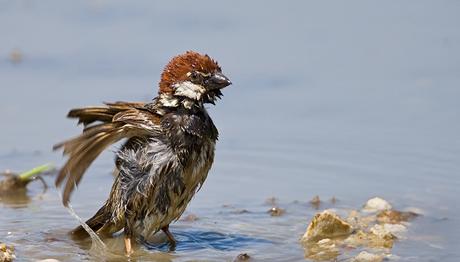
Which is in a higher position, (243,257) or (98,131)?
(98,131)

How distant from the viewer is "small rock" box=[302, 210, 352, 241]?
7.35 meters

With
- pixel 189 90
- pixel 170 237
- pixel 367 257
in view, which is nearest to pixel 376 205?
pixel 367 257

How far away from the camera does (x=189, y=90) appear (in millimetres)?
7289

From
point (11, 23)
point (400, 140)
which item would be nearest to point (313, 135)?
point (400, 140)

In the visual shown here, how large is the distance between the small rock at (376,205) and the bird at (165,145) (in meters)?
1.34

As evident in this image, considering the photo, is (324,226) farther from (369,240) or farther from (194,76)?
(194,76)

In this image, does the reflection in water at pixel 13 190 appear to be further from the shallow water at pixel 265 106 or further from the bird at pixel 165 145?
the bird at pixel 165 145

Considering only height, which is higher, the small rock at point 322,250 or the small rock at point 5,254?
the small rock at point 322,250

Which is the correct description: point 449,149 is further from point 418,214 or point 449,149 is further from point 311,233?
point 311,233

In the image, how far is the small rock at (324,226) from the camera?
7.35 metres

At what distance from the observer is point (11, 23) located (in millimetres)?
11523

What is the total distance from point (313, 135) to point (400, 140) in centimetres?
69

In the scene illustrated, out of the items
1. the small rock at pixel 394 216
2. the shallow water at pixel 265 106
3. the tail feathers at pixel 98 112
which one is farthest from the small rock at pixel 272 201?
the tail feathers at pixel 98 112

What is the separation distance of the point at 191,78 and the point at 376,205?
65.5 inches
